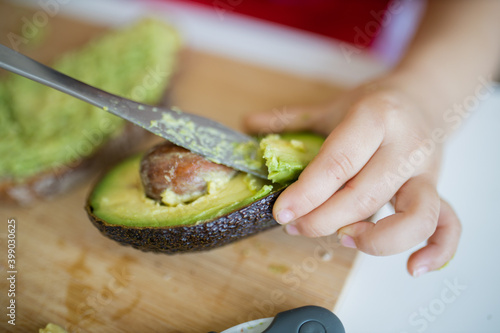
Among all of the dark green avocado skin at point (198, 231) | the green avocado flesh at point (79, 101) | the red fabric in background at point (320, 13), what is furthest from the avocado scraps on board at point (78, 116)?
the red fabric in background at point (320, 13)

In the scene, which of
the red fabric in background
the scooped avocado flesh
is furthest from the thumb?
the red fabric in background

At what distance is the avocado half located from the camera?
901 mm

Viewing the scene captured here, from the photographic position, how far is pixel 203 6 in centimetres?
232

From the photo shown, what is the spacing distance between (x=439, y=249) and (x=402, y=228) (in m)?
0.17

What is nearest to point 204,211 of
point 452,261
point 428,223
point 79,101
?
point 428,223

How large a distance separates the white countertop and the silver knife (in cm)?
48

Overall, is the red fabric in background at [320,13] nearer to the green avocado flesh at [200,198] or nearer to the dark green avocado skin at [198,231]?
the green avocado flesh at [200,198]

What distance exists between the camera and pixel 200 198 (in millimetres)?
958

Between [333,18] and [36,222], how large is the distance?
1837 millimetres

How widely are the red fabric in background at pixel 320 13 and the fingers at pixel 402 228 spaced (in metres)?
1.48

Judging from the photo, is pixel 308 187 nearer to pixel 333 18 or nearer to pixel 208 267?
pixel 208 267

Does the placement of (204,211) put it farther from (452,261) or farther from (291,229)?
(452,261)

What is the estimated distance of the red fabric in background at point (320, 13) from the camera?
7.04 ft

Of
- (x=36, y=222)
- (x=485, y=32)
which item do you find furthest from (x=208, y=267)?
(x=485, y=32)
